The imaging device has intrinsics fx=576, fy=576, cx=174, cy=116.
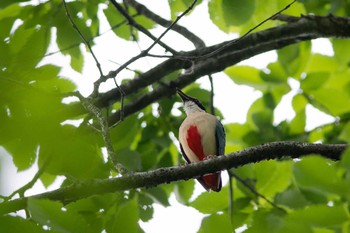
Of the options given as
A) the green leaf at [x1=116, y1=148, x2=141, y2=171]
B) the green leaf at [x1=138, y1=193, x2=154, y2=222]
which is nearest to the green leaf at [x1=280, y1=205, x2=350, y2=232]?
the green leaf at [x1=138, y1=193, x2=154, y2=222]

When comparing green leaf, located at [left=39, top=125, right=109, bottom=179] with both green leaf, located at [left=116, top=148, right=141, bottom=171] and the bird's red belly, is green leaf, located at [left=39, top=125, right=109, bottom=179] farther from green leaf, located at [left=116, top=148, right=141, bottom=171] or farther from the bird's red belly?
the bird's red belly

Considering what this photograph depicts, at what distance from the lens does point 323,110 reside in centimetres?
496

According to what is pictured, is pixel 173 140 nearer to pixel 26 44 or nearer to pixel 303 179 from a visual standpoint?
pixel 26 44

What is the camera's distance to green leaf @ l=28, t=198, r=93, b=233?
1.67 m

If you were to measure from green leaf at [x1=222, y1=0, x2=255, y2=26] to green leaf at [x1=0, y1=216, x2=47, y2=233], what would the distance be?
239cm

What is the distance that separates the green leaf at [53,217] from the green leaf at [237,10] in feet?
7.87

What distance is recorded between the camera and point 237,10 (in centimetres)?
387

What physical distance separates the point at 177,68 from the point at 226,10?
38.4 inches

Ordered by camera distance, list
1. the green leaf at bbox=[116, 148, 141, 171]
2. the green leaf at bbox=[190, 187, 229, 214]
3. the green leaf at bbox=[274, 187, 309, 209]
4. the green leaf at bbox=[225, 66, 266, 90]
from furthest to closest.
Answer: the green leaf at bbox=[225, 66, 266, 90], the green leaf at bbox=[116, 148, 141, 171], the green leaf at bbox=[274, 187, 309, 209], the green leaf at bbox=[190, 187, 229, 214]

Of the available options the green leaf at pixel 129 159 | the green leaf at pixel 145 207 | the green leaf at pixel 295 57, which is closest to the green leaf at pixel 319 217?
the green leaf at pixel 145 207

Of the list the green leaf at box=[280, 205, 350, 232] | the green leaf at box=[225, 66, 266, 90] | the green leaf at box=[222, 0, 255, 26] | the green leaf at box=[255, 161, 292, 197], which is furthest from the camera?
the green leaf at box=[225, 66, 266, 90]

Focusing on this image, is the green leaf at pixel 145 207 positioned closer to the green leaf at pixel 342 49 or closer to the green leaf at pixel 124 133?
the green leaf at pixel 124 133

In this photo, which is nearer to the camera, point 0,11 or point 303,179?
point 303,179

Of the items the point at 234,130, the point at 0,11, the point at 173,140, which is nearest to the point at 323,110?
the point at 234,130
